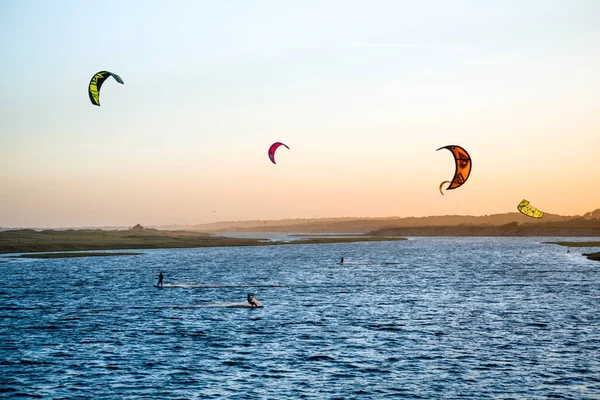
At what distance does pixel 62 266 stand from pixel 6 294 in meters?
Result: 45.0

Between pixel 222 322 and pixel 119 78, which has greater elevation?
pixel 119 78

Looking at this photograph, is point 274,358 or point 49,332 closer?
point 274,358

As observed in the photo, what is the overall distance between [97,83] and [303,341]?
1221 inches

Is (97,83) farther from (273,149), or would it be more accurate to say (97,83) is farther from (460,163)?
(460,163)

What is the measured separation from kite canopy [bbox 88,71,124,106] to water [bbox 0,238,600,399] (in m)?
17.4

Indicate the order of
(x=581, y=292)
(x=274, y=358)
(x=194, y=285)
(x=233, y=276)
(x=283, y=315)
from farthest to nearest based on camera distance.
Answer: (x=233, y=276) < (x=194, y=285) < (x=581, y=292) < (x=283, y=315) < (x=274, y=358)

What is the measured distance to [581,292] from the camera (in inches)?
2596

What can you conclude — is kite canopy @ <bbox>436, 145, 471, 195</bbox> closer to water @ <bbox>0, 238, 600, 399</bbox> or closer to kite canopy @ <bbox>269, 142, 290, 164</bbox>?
water @ <bbox>0, 238, 600, 399</bbox>

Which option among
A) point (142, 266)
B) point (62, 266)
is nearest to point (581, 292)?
point (142, 266)

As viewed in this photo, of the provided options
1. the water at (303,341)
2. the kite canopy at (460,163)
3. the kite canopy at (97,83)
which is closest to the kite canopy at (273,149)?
the water at (303,341)

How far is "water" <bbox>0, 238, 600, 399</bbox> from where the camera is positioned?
29.6m

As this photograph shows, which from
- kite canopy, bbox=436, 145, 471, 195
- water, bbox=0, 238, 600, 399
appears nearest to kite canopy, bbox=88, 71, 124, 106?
water, bbox=0, 238, 600, 399

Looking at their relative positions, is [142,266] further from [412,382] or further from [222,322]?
[412,382]

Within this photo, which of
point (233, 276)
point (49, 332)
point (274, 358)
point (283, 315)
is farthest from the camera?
point (233, 276)
